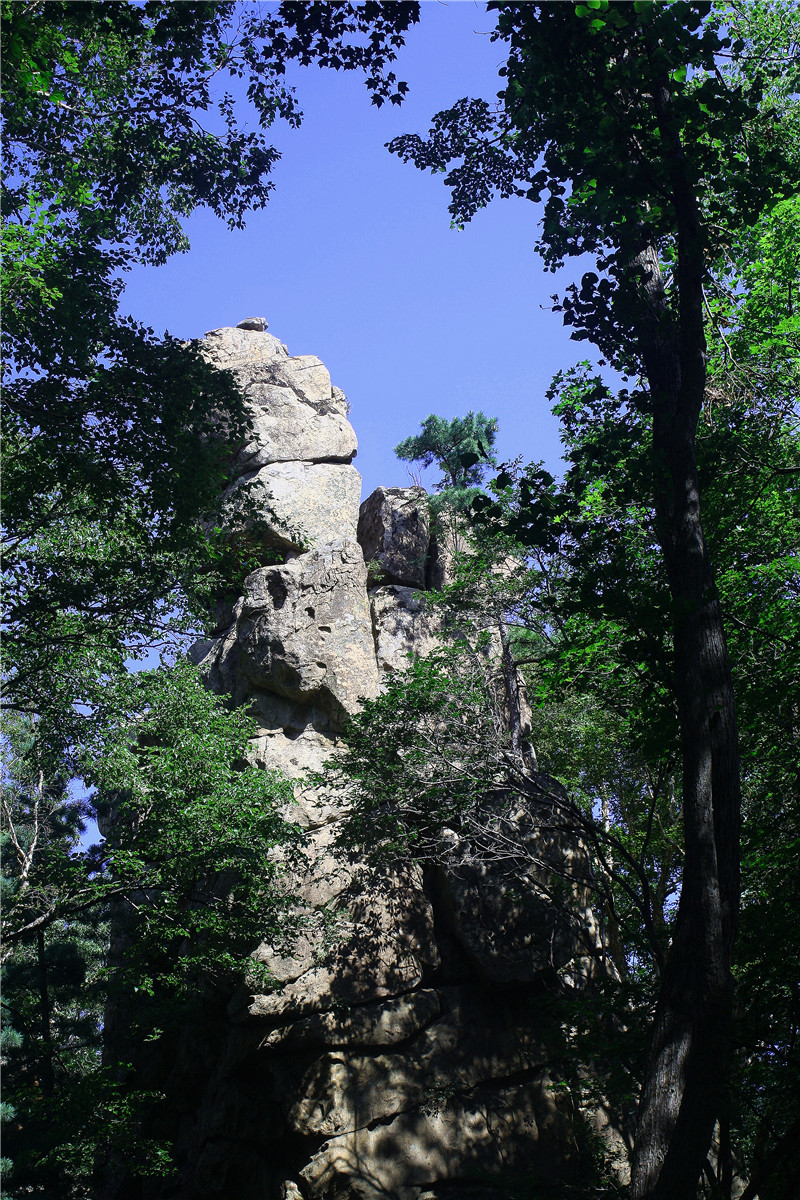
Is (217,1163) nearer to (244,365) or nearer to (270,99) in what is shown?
(270,99)

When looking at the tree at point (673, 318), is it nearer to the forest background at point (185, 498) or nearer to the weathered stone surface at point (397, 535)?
the forest background at point (185, 498)

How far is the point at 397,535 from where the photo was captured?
21031 millimetres

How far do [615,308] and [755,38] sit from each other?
1056cm

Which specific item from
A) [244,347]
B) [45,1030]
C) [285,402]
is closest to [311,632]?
[285,402]

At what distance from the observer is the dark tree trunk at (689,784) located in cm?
406

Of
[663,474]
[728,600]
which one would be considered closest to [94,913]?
[728,600]

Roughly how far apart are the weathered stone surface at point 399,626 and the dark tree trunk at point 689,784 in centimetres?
1228

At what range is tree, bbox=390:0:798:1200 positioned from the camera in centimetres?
417

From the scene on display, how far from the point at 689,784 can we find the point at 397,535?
16594 millimetres

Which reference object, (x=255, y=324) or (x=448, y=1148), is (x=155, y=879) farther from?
(x=255, y=324)

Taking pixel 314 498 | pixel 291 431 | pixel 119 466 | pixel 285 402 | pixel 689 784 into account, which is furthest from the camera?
pixel 285 402

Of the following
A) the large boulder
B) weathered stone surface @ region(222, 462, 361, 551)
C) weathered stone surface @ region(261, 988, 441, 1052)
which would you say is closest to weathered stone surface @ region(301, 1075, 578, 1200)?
weathered stone surface @ region(261, 988, 441, 1052)

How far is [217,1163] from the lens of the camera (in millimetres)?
11875

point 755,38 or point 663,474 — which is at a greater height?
point 755,38
